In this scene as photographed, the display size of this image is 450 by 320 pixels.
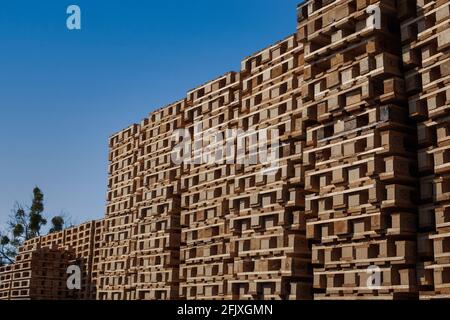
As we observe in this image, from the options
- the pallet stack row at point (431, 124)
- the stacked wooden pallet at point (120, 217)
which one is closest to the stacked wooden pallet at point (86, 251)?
the stacked wooden pallet at point (120, 217)

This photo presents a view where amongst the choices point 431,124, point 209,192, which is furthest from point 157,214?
point 431,124

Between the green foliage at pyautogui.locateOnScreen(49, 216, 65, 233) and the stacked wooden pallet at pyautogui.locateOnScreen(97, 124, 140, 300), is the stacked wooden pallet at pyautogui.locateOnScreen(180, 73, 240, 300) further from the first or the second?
the green foliage at pyautogui.locateOnScreen(49, 216, 65, 233)

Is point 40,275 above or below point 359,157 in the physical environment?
below

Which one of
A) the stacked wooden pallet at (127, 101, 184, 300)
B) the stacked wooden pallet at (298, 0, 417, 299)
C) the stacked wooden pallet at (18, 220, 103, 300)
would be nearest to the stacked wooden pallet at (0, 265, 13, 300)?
the stacked wooden pallet at (18, 220, 103, 300)

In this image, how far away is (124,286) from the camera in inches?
661

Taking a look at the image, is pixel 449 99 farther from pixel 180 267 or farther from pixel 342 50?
pixel 180 267

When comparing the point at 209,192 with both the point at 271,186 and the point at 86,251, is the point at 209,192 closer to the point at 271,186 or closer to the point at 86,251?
the point at 271,186

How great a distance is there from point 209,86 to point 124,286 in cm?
645

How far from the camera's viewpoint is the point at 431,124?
8.91 m

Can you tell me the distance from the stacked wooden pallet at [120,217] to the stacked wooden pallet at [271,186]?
5.70 meters

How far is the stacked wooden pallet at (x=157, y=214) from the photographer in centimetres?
1514

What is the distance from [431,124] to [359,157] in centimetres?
123

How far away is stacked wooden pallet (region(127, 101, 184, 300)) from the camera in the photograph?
49.7 ft
